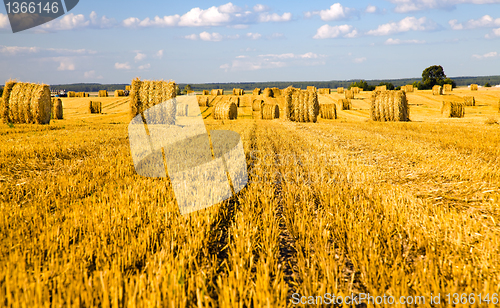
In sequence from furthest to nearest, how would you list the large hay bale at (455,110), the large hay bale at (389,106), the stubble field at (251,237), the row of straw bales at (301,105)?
1. the large hay bale at (455,110)
2. the row of straw bales at (301,105)
3. the large hay bale at (389,106)
4. the stubble field at (251,237)

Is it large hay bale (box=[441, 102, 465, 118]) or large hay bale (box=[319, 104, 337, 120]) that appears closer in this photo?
large hay bale (box=[441, 102, 465, 118])

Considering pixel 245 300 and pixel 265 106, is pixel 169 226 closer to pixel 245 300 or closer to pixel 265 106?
pixel 245 300

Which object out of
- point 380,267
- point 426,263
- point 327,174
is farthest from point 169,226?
point 327,174

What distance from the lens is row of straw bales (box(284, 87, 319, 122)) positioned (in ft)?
63.0

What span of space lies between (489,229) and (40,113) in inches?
704

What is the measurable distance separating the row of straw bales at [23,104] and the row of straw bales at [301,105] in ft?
44.7

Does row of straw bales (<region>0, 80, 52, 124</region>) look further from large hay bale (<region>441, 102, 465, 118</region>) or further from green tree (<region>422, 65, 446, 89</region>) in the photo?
green tree (<region>422, 65, 446, 89</region>)

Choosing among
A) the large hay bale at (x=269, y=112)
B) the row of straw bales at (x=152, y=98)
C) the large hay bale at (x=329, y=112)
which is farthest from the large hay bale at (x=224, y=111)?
the row of straw bales at (x=152, y=98)

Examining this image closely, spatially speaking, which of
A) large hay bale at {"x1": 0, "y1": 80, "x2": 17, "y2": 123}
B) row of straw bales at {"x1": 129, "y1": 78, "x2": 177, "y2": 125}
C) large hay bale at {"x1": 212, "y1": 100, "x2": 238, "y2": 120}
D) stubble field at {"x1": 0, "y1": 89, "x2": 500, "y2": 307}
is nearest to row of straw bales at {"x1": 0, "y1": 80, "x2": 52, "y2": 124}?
large hay bale at {"x1": 0, "y1": 80, "x2": 17, "y2": 123}

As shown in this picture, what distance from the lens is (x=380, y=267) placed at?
2174 millimetres

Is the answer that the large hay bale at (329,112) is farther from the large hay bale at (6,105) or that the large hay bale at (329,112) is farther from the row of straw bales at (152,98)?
the large hay bale at (6,105)

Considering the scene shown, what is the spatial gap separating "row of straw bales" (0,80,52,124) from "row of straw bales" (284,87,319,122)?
13.6 m

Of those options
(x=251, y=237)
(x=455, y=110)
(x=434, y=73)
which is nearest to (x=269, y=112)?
(x=455, y=110)

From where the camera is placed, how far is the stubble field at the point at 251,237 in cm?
190
